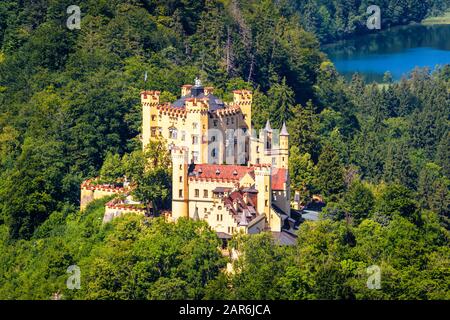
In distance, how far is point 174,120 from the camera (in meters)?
90.6

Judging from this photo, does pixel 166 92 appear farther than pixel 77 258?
Yes

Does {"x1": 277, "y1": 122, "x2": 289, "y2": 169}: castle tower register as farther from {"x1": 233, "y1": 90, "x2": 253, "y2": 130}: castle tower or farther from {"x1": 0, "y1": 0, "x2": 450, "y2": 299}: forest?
{"x1": 0, "y1": 0, "x2": 450, "y2": 299}: forest

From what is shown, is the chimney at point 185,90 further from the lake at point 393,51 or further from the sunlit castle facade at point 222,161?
the lake at point 393,51

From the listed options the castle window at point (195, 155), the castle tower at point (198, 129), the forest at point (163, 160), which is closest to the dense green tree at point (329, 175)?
the forest at point (163, 160)

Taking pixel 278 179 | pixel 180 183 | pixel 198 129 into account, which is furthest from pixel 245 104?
pixel 180 183

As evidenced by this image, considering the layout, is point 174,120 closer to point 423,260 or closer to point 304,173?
point 304,173

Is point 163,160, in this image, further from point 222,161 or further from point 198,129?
point 222,161

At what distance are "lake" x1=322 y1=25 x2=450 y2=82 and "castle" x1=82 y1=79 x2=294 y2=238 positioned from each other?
71.9 metres

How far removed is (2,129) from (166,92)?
12.7m

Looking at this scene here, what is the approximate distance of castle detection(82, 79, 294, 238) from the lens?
3282 inches

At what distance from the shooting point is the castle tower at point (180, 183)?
8444cm

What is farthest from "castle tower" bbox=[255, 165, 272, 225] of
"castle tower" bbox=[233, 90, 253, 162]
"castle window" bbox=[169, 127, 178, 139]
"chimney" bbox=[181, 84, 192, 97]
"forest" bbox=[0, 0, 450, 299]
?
"chimney" bbox=[181, 84, 192, 97]
